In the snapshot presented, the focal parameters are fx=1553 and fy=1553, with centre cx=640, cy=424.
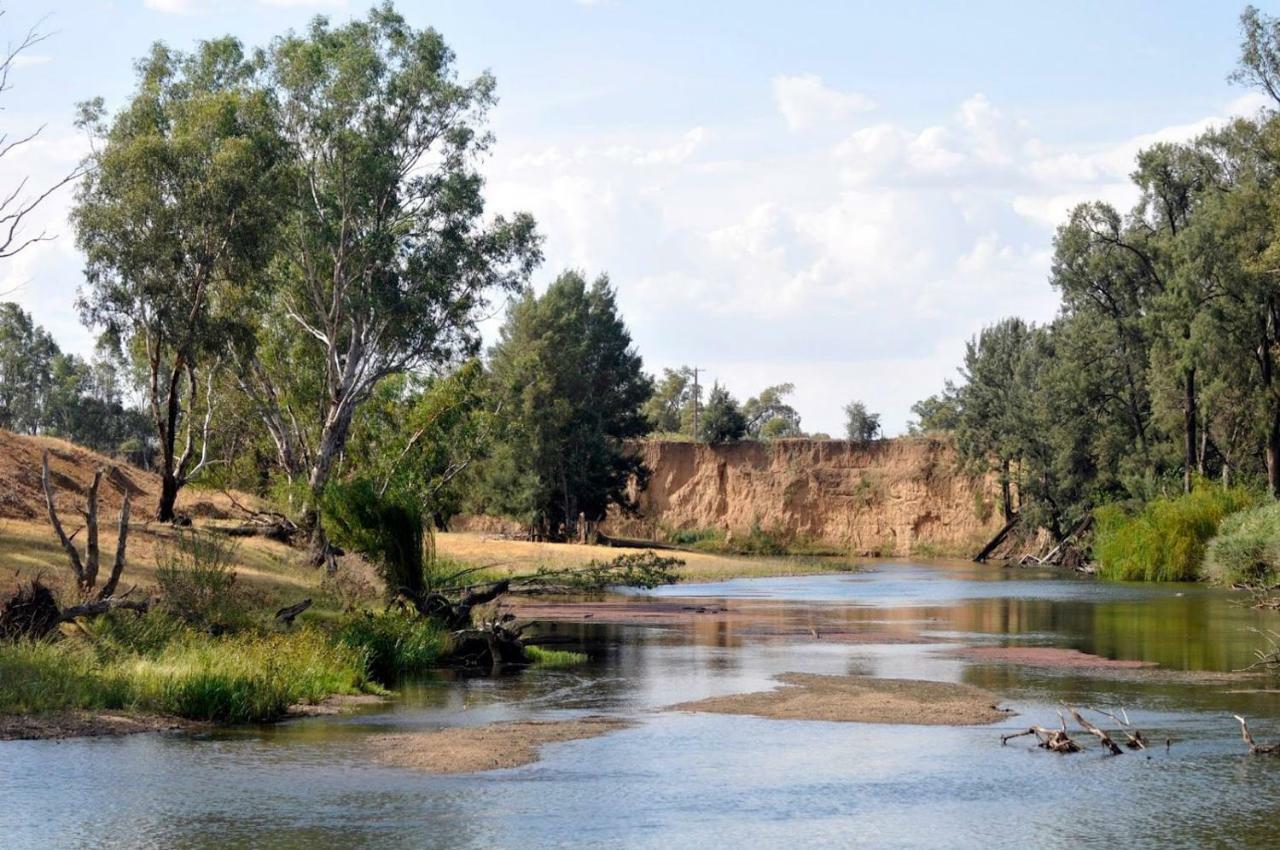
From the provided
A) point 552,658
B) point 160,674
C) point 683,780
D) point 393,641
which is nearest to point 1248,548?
point 552,658

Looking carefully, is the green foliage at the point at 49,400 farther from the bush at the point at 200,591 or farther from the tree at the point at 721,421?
the bush at the point at 200,591

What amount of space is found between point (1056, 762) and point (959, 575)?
186ft

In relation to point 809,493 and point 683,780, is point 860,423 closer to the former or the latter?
point 809,493

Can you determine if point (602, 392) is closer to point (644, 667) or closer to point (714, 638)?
point (714, 638)

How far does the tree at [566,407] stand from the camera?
8188 cm

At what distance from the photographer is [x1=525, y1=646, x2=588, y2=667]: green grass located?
32.8m

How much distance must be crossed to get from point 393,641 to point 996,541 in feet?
222

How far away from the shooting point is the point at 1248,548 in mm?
54750

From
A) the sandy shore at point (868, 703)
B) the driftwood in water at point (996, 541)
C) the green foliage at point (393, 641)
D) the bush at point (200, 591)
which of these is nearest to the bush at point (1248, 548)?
the sandy shore at point (868, 703)

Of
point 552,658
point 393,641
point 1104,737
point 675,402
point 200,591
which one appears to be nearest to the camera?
point 1104,737

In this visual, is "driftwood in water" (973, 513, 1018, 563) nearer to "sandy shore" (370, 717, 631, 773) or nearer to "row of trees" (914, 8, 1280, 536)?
"row of trees" (914, 8, 1280, 536)

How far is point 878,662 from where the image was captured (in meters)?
32.7

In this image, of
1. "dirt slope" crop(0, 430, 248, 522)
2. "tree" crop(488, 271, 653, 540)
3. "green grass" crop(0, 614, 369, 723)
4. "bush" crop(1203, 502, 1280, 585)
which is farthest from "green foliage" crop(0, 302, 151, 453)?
"green grass" crop(0, 614, 369, 723)

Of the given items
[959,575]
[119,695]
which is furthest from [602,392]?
[119,695]
